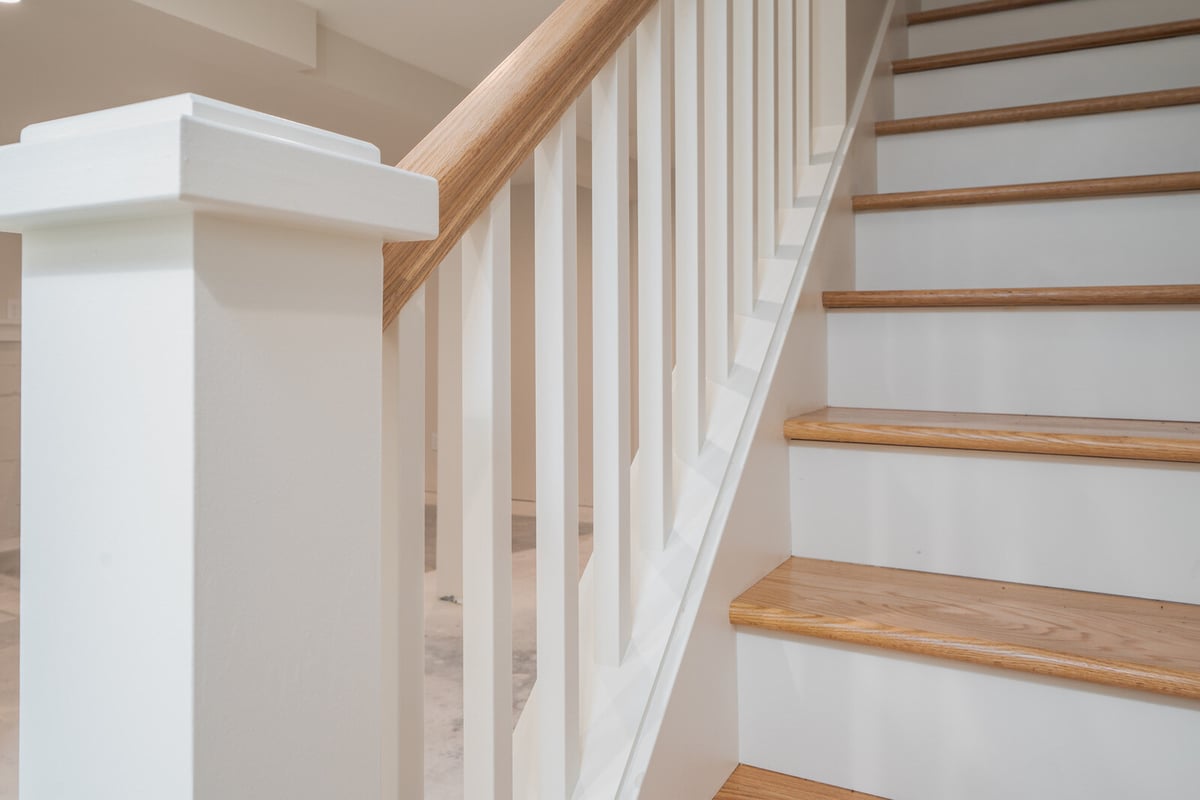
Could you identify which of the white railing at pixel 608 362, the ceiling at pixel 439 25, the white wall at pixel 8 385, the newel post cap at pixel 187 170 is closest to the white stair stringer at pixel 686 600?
the white railing at pixel 608 362

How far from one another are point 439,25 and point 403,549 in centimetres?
304

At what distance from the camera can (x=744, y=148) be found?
120 centimetres

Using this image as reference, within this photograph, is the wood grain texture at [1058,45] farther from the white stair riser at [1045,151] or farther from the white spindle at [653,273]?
the white spindle at [653,273]

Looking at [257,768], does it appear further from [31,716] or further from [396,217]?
[396,217]

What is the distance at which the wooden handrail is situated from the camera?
0.55m

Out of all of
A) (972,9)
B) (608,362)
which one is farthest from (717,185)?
(972,9)

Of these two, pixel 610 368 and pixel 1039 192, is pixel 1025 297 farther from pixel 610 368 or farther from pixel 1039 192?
pixel 610 368

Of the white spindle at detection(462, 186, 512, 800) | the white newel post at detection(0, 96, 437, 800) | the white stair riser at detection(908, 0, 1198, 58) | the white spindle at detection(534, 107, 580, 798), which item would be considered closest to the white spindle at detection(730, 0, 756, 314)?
the white spindle at detection(534, 107, 580, 798)

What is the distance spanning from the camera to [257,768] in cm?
41

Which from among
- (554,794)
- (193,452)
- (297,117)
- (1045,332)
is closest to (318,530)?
(193,452)

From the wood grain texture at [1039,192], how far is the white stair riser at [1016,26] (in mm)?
858

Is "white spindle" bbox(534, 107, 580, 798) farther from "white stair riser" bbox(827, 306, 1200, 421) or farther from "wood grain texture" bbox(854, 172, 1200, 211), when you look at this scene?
"wood grain texture" bbox(854, 172, 1200, 211)

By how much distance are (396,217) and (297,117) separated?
12.6 feet

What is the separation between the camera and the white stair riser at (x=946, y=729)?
85 cm
